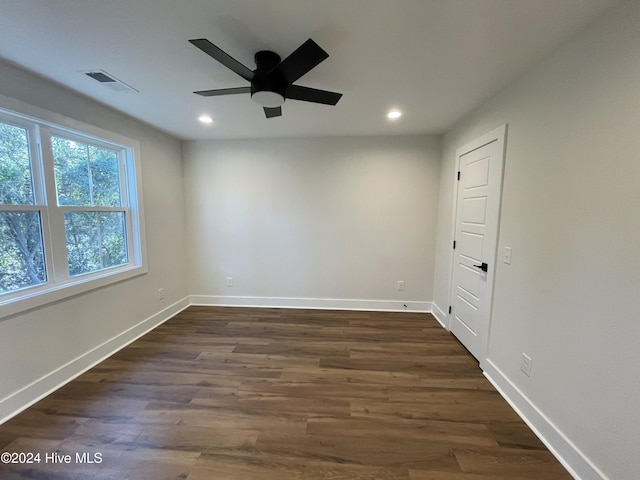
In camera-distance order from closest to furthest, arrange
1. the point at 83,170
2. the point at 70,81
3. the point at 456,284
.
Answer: the point at 70,81 → the point at 83,170 → the point at 456,284

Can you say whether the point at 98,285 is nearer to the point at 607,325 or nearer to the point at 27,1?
the point at 27,1

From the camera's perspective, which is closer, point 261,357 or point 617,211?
point 617,211

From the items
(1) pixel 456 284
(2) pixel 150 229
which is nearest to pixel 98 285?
(2) pixel 150 229

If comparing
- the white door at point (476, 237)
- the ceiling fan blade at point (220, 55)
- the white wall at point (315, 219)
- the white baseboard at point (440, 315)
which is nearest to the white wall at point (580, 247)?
the white door at point (476, 237)

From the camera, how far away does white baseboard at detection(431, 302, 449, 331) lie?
321 centimetres

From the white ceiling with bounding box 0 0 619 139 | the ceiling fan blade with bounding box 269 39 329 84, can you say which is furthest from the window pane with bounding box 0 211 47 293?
the ceiling fan blade with bounding box 269 39 329 84

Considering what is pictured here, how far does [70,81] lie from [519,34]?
3209 millimetres

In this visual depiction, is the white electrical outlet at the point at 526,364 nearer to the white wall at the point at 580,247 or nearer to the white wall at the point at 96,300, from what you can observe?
the white wall at the point at 580,247

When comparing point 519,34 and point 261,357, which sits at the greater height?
point 519,34

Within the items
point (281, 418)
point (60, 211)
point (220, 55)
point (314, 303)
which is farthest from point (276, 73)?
point (314, 303)

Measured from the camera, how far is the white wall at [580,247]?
3.97 ft

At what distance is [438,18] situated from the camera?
136 centimetres

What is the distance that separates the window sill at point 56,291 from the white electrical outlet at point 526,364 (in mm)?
3651

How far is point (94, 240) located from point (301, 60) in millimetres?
2650
